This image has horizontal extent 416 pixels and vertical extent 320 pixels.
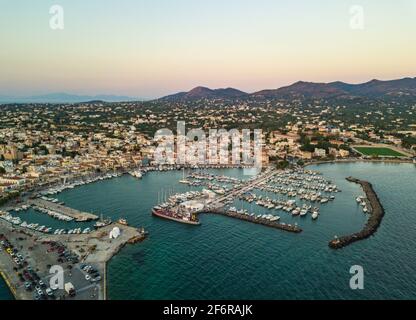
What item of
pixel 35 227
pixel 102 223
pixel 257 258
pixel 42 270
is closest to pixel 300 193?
pixel 257 258

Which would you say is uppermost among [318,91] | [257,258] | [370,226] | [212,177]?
[318,91]

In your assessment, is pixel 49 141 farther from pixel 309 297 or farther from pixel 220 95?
pixel 220 95

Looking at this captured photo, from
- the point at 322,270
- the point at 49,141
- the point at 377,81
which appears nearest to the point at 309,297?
the point at 322,270

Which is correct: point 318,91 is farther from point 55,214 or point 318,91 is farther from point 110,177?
point 55,214

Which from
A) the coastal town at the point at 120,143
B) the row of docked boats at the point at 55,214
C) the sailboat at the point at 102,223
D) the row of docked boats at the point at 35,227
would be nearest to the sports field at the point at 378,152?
the coastal town at the point at 120,143

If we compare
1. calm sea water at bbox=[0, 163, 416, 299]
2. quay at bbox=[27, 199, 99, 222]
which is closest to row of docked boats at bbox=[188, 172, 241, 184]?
calm sea water at bbox=[0, 163, 416, 299]

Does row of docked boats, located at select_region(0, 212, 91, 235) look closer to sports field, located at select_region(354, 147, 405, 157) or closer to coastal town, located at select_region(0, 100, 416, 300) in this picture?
coastal town, located at select_region(0, 100, 416, 300)
